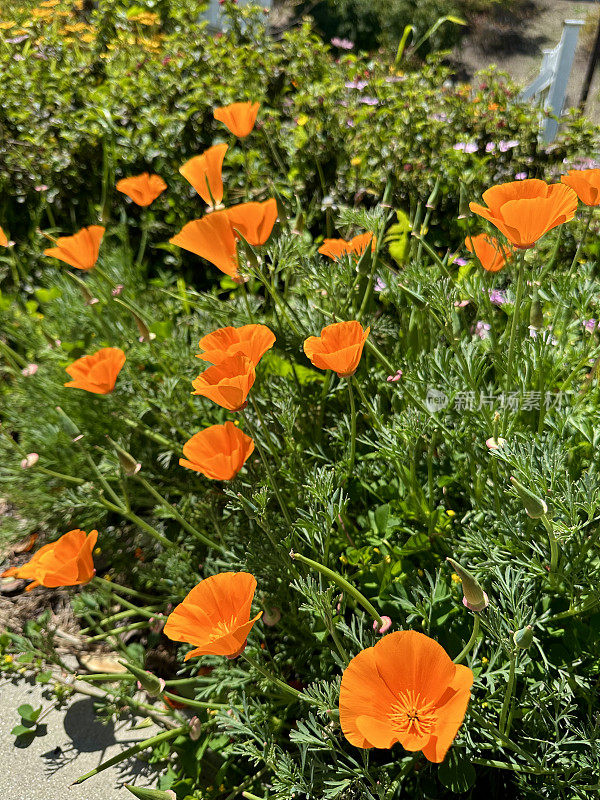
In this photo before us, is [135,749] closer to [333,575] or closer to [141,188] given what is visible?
[333,575]

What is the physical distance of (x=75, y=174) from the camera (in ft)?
8.99

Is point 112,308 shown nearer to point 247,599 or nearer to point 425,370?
point 425,370

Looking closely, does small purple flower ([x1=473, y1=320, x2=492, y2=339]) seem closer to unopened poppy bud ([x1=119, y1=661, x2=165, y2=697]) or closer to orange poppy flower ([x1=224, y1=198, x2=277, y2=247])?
orange poppy flower ([x1=224, y1=198, x2=277, y2=247])

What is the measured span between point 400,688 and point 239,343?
0.59m

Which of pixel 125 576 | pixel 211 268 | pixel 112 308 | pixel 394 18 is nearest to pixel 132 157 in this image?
pixel 211 268

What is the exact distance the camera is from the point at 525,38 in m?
8.90

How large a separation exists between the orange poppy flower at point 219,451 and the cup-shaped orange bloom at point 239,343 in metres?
0.13

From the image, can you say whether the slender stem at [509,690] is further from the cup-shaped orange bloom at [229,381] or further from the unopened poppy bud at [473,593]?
the cup-shaped orange bloom at [229,381]

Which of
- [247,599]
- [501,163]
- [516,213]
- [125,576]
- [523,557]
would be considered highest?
[516,213]

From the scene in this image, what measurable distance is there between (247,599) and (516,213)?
719 millimetres

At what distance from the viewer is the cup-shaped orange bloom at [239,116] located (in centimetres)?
171

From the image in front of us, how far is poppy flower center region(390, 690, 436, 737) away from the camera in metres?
0.81

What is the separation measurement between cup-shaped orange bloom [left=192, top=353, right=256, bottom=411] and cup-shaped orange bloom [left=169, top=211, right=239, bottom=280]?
13.5 inches

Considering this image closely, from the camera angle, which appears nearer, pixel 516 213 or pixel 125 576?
pixel 516 213
